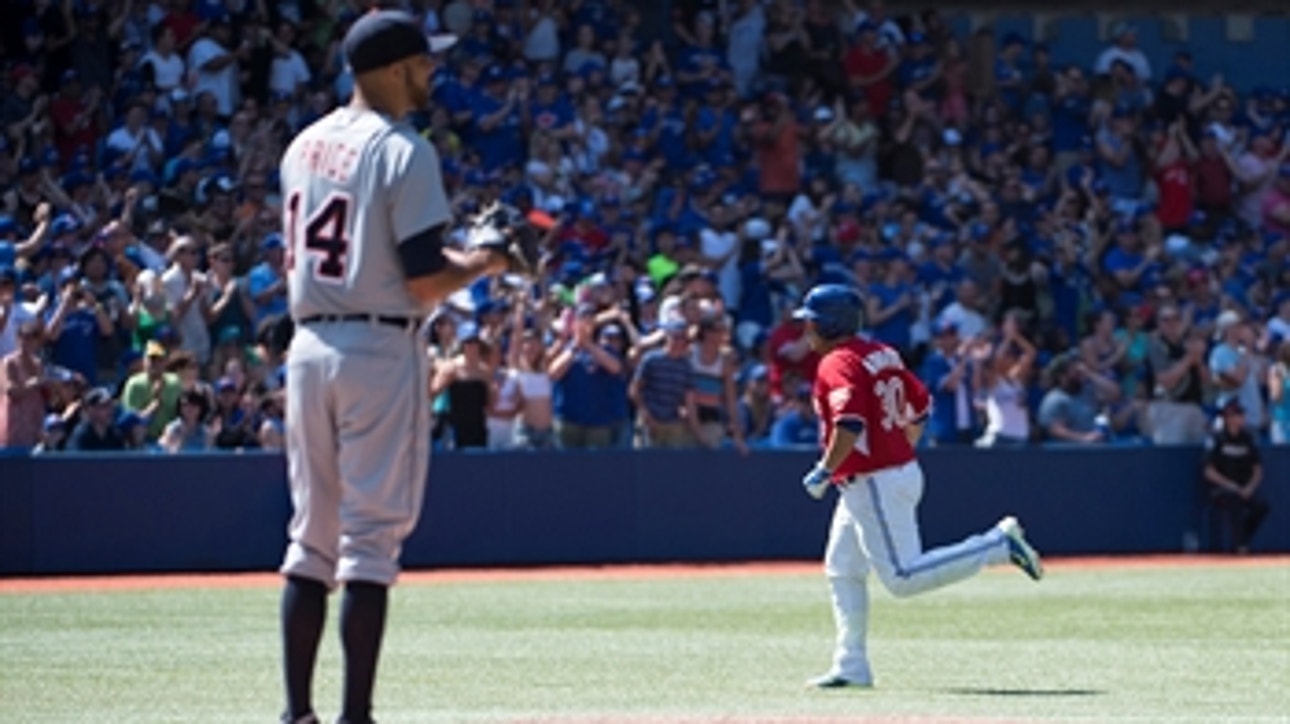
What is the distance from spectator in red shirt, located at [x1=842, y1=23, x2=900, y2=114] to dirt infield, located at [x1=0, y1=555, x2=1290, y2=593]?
7.34 m

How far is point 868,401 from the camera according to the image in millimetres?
10195

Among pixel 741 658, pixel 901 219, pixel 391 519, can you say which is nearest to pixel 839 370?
pixel 741 658

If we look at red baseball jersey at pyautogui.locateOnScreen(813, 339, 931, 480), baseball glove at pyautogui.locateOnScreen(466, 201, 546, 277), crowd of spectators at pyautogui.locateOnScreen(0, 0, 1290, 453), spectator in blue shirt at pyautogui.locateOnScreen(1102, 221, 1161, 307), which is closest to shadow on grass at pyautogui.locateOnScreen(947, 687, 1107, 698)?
red baseball jersey at pyautogui.locateOnScreen(813, 339, 931, 480)

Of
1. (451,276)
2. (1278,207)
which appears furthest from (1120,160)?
(451,276)

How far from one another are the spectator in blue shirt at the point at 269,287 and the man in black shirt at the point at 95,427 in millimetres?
1632

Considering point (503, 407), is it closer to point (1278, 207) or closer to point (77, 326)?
point (77, 326)

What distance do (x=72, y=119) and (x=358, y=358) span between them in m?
15.8

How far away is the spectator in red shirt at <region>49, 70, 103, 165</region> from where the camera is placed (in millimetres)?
21547

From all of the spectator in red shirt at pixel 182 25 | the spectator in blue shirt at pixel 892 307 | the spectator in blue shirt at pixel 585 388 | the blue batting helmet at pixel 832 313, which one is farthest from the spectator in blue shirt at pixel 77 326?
Answer: the blue batting helmet at pixel 832 313

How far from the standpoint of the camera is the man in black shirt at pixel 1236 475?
22.0m

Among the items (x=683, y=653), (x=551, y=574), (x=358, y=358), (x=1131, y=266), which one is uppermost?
(x=1131, y=266)

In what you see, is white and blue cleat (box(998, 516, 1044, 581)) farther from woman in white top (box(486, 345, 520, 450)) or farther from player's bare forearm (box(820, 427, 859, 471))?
woman in white top (box(486, 345, 520, 450))

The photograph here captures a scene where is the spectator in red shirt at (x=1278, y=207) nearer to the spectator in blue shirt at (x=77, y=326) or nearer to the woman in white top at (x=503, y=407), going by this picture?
the woman in white top at (x=503, y=407)

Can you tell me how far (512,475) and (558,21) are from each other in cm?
725
